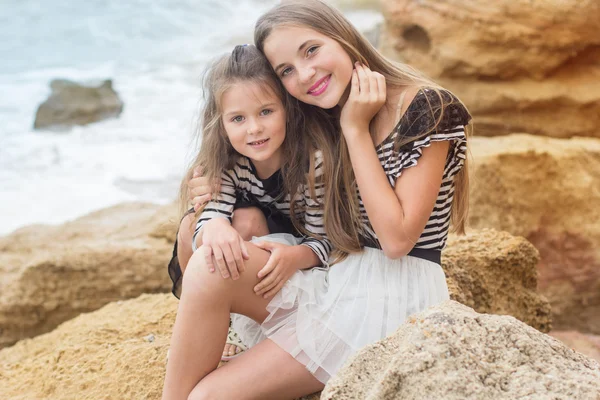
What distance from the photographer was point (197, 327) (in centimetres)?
197

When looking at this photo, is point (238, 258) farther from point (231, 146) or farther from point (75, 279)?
point (75, 279)

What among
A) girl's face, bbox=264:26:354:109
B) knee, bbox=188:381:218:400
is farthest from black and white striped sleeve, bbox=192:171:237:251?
knee, bbox=188:381:218:400

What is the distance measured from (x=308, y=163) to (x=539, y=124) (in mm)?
3733

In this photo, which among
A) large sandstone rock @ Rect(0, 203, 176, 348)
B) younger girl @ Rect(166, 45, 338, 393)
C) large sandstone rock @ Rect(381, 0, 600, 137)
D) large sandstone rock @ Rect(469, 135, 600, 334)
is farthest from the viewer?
large sandstone rock @ Rect(381, 0, 600, 137)

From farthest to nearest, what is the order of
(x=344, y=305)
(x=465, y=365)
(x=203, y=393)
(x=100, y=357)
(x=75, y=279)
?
(x=75, y=279), (x=100, y=357), (x=344, y=305), (x=203, y=393), (x=465, y=365)

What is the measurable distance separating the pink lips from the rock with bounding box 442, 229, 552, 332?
3.19 feet

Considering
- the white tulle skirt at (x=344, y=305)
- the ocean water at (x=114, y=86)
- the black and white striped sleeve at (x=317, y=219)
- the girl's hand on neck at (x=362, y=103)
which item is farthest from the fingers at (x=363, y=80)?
the ocean water at (x=114, y=86)

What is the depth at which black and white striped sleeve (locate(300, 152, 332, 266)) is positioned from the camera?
2.26m

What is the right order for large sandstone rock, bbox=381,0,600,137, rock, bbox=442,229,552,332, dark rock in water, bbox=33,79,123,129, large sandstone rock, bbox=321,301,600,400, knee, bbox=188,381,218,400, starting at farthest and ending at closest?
1. dark rock in water, bbox=33,79,123,129
2. large sandstone rock, bbox=381,0,600,137
3. rock, bbox=442,229,552,332
4. knee, bbox=188,381,218,400
5. large sandstone rock, bbox=321,301,600,400

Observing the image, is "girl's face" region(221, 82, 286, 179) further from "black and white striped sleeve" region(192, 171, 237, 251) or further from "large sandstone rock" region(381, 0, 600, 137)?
"large sandstone rock" region(381, 0, 600, 137)

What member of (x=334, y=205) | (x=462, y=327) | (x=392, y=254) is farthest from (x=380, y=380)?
(x=334, y=205)

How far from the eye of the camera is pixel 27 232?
4797mm

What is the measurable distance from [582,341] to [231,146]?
2.58m

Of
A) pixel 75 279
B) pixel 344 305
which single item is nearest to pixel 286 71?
pixel 344 305
